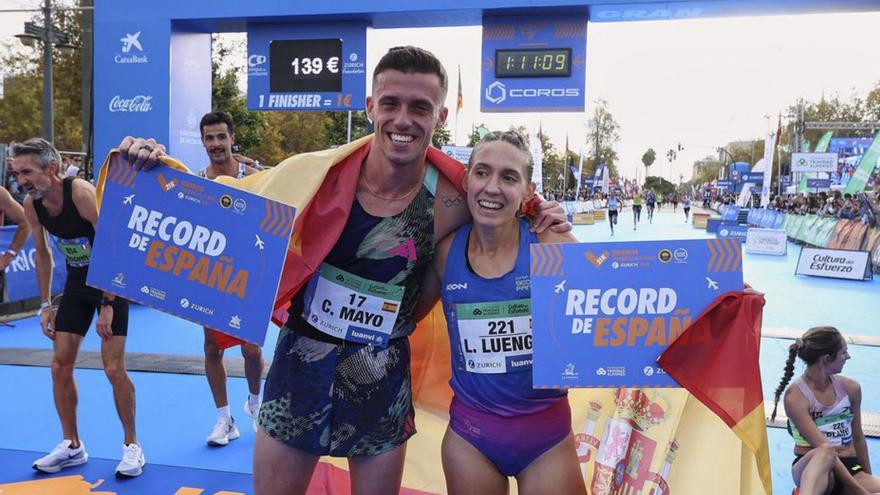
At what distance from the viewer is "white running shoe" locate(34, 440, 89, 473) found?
13.7 ft

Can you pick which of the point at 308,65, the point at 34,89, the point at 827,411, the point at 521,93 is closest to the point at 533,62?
the point at 521,93

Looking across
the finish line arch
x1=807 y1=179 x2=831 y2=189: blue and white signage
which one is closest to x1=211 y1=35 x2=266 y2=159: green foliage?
the finish line arch

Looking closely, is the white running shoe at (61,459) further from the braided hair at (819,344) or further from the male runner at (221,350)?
A: the braided hair at (819,344)

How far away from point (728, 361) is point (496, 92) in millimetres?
7993

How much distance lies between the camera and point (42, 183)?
4051 millimetres

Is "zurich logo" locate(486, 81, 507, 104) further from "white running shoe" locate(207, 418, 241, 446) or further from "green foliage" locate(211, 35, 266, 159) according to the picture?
"green foliage" locate(211, 35, 266, 159)

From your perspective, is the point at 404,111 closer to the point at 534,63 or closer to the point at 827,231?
the point at 534,63

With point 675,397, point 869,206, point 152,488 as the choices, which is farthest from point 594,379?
point 869,206

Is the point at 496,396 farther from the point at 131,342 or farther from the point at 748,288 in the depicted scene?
the point at 131,342

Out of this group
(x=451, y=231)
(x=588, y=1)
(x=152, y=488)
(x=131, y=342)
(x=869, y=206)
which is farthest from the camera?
(x=869, y=206)

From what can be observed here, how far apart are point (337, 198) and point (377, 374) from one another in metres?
0.66

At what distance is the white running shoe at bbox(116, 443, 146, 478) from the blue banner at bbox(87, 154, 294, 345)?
225 cm

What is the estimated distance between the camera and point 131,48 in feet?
34.2

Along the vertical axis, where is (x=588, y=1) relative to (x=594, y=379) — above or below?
above
